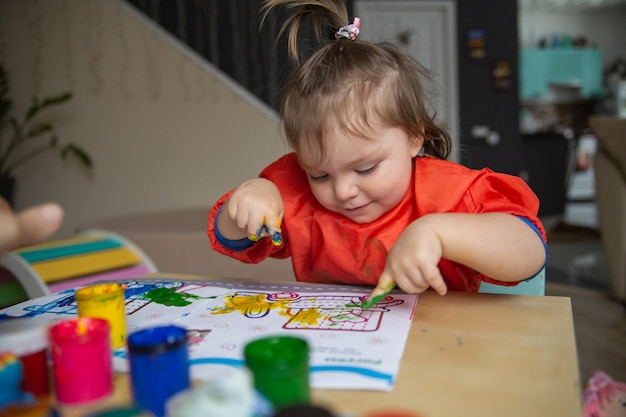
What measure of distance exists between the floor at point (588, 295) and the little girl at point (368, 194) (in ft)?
3.60

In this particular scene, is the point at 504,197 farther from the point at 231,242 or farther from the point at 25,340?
the point at 25,340

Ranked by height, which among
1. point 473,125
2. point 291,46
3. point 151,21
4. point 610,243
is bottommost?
point 610,243

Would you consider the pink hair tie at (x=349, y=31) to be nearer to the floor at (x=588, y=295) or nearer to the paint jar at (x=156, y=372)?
the paint jar at (x=156, y=372)

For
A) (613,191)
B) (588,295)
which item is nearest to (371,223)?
(613,191)

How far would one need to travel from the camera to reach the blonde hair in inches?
34.3

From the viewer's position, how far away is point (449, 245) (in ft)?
2.36

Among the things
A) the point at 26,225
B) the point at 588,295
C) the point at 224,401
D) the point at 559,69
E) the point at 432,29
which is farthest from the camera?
the point at 559,69

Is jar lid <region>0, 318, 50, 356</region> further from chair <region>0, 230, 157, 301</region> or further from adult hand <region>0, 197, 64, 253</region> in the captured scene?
chair <region>0, 230, 157, 301</region>

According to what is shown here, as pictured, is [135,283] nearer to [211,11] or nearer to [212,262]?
[212,262]

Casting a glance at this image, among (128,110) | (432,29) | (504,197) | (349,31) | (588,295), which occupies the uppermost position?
(432,29)

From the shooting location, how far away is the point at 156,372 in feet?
1.53

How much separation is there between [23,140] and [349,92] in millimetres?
3143

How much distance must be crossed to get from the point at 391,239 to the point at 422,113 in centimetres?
23

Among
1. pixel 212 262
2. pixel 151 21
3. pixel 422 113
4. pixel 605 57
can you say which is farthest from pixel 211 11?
pixel 605 57
